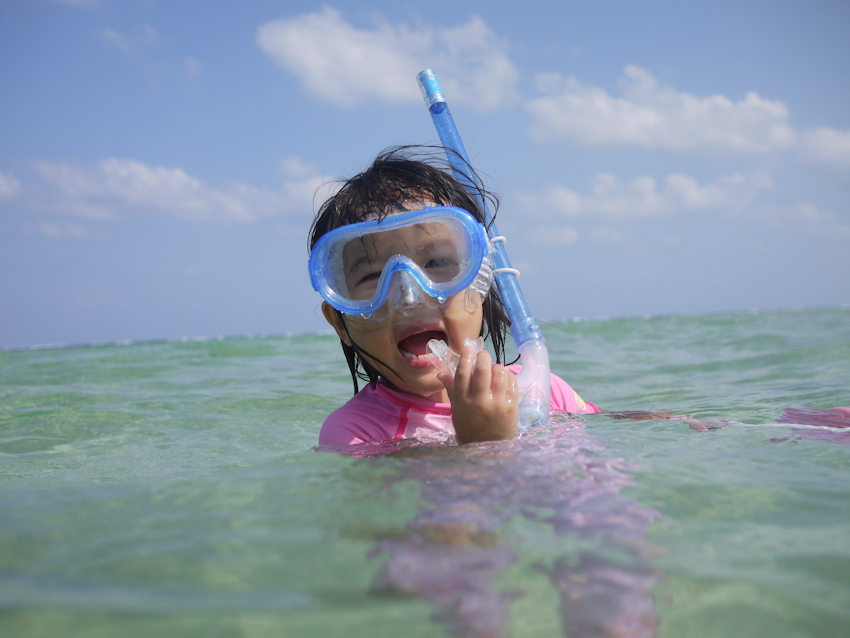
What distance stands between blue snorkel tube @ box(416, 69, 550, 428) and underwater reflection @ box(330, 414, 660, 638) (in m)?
0.38

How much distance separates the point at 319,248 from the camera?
2480mm

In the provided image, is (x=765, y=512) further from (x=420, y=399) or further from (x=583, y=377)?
(x=583, y=377)

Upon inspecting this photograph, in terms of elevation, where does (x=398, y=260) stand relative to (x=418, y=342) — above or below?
above

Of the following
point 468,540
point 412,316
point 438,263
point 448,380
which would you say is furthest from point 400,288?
point 468,540

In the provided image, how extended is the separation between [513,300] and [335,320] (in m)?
0.75

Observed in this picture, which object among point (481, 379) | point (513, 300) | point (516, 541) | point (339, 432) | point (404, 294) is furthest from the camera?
point (513, 300)

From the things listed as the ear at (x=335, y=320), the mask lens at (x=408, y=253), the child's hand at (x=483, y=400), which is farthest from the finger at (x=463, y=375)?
the ear at (x=335, y=320)

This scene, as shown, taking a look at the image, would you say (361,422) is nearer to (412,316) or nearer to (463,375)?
(412,316)

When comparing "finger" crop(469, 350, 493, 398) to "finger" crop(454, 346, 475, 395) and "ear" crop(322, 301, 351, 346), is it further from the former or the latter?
"ear" crop(322, 301, 351, 346)

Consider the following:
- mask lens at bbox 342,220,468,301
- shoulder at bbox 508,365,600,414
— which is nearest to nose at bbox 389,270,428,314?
mask lens at bbox 342,220,468,301

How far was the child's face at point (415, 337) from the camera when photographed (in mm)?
2404

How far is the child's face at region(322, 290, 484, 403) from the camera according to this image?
240 cm

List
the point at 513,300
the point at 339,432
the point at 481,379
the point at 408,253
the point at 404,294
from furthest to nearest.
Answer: the point at 513,300, the point at 339,432, the point at 408,253, the point at 404,294, the point at 481,379

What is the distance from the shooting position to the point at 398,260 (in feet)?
7.69
